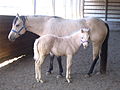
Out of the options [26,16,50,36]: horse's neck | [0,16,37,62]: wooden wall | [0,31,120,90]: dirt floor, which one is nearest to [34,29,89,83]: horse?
[0,31,120,90]: dirt floor

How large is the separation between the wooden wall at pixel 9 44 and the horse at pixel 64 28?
81cm

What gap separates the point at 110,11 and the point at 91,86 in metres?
11.1

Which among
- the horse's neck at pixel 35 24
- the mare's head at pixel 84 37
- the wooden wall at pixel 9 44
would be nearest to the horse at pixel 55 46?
the mare's head at pixel 84 37

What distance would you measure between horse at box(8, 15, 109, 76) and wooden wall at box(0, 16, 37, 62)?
81cm

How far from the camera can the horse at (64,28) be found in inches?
174

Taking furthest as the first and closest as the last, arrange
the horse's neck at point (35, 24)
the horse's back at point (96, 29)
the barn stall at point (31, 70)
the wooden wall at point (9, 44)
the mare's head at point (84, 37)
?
the wooden wall at point (9, 44)
the horse's neck at point (35, 24)
the horse's back at point (96, 29)
the barn stall at point (31, 70)
the mare's head at point (84, 37)

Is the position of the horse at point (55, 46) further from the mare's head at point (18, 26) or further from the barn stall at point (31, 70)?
the mare's head at point (18, 26)

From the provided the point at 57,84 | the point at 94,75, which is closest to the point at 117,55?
the point at 94,75

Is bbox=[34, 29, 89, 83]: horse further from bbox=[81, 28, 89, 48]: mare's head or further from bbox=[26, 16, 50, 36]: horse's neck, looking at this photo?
bbox=[26, 16, 50, 36]: horse's neck

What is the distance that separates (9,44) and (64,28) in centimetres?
171

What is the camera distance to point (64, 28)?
4.52m

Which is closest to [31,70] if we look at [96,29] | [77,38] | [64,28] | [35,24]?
[35,24]

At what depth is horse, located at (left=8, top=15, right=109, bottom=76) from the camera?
442 cm

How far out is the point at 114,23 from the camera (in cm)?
1358
